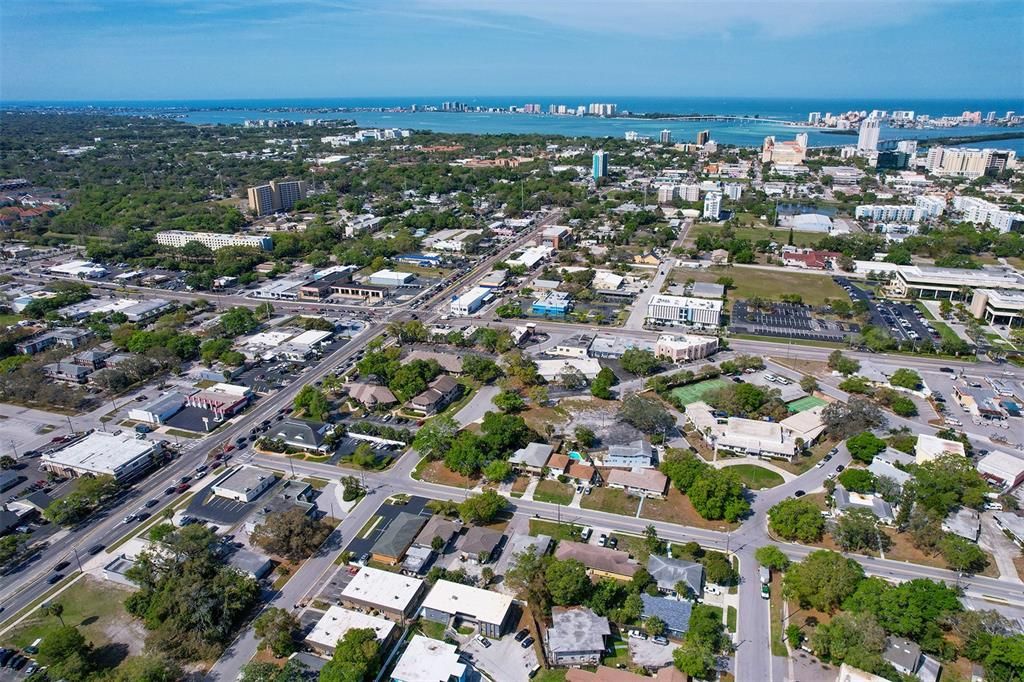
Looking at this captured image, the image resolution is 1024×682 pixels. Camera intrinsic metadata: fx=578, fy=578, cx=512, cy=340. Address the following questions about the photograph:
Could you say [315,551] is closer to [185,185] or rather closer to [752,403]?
[752,403]

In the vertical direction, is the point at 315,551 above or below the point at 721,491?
below

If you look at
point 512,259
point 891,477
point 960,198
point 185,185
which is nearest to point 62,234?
point 185,185

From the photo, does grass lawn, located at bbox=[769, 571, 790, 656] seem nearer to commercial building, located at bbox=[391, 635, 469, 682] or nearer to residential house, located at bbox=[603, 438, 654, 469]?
residential house, located at bbox=[603, 438, 654, 469]

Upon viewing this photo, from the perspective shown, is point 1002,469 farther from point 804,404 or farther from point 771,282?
point 771,282

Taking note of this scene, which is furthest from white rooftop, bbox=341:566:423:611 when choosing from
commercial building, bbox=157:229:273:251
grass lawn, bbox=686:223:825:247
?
grass lawn, bbox=686:223:825:247

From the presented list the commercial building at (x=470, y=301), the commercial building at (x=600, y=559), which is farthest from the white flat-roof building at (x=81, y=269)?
the commercial building at (x=600, y=559)

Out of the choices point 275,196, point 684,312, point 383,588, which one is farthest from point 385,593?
point 275,196
